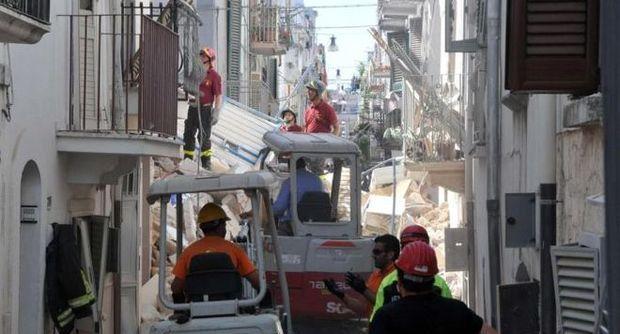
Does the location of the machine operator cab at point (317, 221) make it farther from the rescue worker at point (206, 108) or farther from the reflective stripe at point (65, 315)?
the rescue worker at point (206, 108)

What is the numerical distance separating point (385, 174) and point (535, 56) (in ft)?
97.0

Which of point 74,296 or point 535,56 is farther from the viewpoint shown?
point 74,296

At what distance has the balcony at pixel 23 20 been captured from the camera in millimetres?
8562

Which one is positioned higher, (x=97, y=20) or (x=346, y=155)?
(x=97, y=20)

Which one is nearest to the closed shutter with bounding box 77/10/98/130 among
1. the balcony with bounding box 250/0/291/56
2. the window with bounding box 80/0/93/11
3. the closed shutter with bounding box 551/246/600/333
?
the window with bounding box 80/0/93/11

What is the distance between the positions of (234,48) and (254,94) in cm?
429

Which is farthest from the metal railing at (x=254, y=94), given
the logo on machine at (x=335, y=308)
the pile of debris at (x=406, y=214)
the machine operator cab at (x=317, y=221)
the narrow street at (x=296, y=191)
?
the logo on machine at (x=335, y=308)

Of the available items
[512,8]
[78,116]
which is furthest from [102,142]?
[512,8]

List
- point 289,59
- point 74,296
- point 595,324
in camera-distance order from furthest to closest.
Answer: point 289,59
point 74,296
point 595,324

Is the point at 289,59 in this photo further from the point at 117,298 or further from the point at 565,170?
the point at 565,170

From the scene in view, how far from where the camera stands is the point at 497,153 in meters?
13.9

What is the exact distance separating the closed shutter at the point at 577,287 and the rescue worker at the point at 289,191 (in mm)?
6852

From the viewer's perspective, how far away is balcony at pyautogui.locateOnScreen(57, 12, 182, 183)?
1335cm

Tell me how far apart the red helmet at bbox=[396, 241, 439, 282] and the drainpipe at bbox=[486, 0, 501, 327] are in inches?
264
